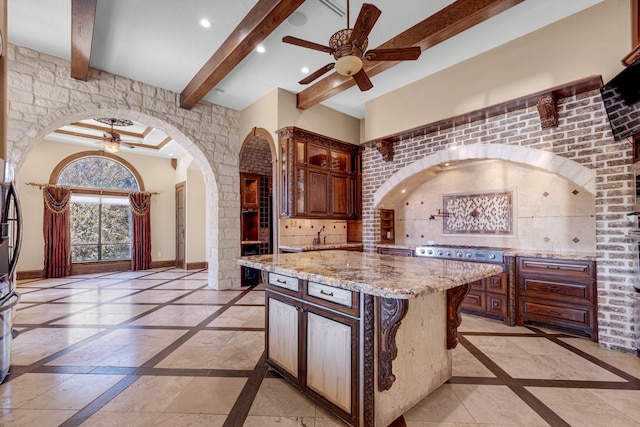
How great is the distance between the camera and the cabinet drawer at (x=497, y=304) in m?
3.55

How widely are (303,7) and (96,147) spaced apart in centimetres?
706

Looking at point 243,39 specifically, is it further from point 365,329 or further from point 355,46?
point 365,329

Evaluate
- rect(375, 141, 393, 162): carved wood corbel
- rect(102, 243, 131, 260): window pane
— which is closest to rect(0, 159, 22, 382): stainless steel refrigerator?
rect(375, 141, 393, 162): carved wood corbel

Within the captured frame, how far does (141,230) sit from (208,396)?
716cm

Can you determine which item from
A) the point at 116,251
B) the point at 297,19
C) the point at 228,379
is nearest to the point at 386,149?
the point at 297,19

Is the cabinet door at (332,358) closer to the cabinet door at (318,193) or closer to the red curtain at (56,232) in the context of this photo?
the cabinet door at (318,193)

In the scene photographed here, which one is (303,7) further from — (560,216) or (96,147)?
(96,147)

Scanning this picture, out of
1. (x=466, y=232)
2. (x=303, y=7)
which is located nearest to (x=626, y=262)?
(x=466, y=232)

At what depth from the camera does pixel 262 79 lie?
4465 millimetres

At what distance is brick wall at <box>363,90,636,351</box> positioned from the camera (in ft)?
9.08

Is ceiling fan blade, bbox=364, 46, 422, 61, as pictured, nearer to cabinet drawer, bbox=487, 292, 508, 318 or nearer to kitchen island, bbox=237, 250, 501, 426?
kitchen island, bbox=237, 250, 501, 426

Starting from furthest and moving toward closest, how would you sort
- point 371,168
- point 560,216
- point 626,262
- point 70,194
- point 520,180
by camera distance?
1. point 70,194
2. point 371,168
3. point 520,180
4. point 560,216
5. point 626,262

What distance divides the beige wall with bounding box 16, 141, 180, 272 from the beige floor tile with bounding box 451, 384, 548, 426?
25.7ft

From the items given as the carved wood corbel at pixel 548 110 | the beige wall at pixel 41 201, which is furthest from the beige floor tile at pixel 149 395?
the beige wall at pixel 41 201
